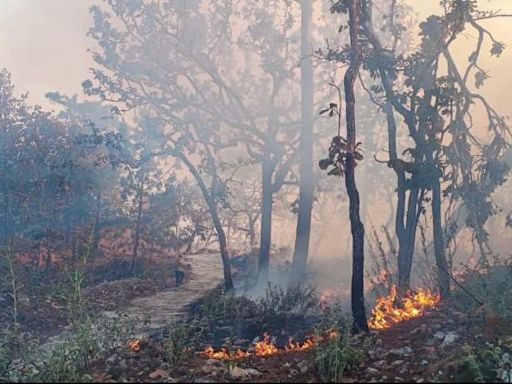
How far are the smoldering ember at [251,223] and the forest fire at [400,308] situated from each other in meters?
0.06

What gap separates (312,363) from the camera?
5.89m

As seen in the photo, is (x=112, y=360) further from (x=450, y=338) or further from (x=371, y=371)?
(x=450, y=338)

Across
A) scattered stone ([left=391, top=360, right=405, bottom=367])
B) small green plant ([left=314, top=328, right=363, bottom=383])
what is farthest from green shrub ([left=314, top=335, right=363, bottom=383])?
scattered stone ([left=391, top=360, right=405, bottom=367])

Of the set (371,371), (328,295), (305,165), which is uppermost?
(305,165)

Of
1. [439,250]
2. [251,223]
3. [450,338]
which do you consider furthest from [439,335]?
[251,223]

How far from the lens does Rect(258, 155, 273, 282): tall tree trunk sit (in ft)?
57.7

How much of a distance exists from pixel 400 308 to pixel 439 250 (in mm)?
1678

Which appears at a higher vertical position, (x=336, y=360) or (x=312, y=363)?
(x=336, y=360)

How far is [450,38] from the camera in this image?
11.1 meters

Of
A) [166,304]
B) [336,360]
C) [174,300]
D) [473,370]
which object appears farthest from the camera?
[174,300]

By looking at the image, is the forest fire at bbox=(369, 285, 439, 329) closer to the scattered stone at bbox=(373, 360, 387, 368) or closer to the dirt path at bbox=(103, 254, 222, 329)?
the scattered stone at bbox=(373, 360, 387, 368)

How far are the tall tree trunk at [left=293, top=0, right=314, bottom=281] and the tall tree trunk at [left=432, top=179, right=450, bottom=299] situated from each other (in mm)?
6503

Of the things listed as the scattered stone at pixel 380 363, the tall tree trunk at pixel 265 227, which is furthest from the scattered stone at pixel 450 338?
the tall tree trunk at pixel 265 227

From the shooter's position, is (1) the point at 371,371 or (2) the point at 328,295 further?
(2) the point at 328,295
